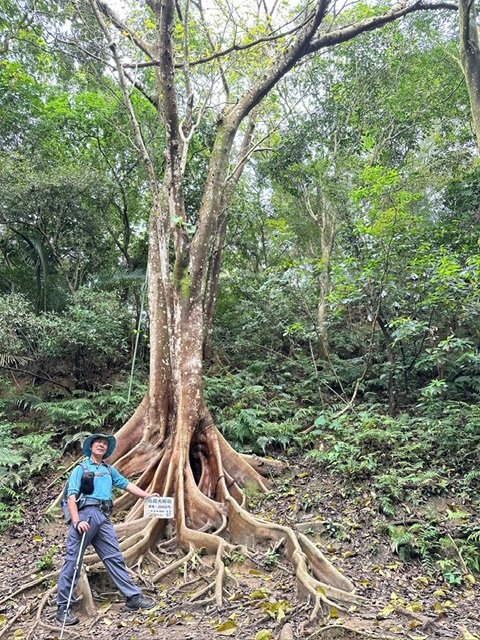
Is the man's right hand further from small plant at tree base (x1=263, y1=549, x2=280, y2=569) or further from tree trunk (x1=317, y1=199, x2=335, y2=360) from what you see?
tree trunk (x1=317, y1=199, x2=335, y2=360)

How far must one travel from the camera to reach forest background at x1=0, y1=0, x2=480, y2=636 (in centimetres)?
714

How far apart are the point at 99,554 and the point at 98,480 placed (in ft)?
2.42

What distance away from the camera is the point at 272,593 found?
459 cm

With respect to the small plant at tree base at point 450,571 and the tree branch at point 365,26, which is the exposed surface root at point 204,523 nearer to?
the small plant at tree base at point 450,571

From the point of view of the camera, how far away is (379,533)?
5.39m

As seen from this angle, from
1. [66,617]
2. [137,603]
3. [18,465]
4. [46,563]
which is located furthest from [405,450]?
[18,465]

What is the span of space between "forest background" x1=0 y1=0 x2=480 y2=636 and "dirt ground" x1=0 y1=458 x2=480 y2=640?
0.30m

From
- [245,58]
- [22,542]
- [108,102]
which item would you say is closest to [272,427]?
[22,542]

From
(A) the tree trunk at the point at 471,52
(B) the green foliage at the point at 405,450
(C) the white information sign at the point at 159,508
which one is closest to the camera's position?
(C) the white information sign at the point at 159,508

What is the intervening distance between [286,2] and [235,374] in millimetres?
9143

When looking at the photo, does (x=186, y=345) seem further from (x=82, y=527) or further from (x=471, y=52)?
(x=471, y=52)

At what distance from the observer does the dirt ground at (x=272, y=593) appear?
3.83 metres

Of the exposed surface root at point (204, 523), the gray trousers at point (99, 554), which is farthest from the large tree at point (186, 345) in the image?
the gray trousers at point (99, 554)

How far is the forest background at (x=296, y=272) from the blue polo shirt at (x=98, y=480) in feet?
9.10
